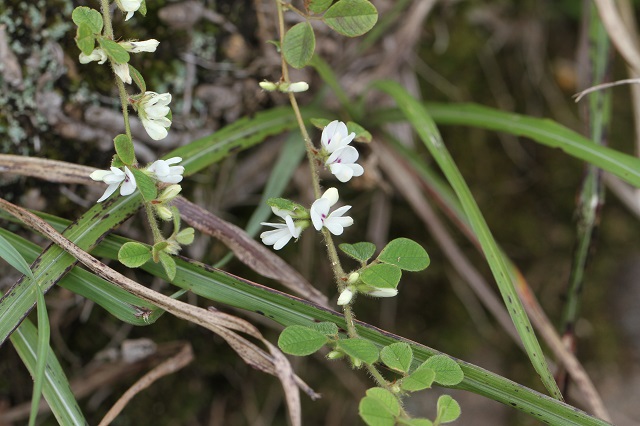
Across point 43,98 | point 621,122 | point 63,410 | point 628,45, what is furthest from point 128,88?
point 621,122

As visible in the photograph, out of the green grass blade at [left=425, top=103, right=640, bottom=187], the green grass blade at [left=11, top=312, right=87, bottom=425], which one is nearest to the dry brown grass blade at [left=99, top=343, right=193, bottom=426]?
the green grass blade at [left=11, top=312, right=87, bottom=425]

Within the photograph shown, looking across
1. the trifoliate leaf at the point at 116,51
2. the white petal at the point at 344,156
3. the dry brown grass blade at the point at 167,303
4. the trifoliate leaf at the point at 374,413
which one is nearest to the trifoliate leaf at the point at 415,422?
the trifoliate leaf at the point at 374,413

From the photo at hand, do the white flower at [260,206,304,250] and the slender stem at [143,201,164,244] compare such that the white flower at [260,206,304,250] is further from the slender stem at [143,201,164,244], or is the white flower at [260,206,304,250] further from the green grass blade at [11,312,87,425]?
the green grass blade at [11,312,87,425]

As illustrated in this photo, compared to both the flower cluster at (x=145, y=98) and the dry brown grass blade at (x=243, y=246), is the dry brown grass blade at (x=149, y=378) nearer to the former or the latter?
the dry brown grass blade at (x=243, y=246)

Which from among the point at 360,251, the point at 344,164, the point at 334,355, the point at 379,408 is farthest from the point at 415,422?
the point at 344,164

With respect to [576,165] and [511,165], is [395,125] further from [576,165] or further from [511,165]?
[576,165]

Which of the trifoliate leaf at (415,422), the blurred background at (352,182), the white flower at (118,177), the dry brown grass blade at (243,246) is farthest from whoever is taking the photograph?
the blurred background at (352,182)
